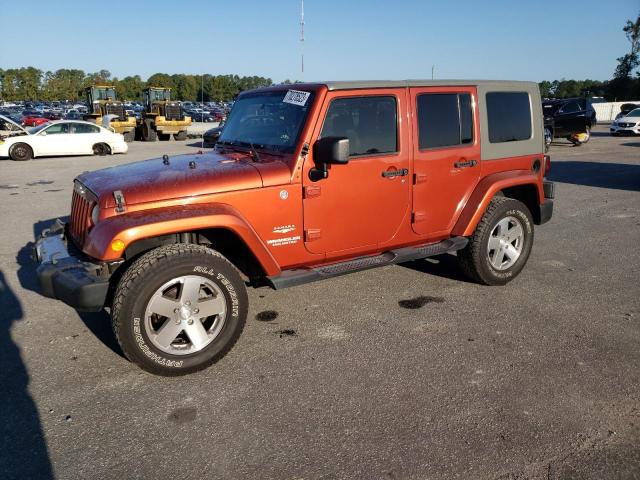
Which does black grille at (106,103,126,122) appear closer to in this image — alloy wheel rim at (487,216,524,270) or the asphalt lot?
the asphalt lot

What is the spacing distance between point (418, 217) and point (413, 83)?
1176 mm

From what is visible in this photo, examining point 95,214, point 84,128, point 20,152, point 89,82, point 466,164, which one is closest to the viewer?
point 95,214

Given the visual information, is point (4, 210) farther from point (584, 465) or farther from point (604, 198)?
point (604, 198)

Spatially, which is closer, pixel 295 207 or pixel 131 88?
→ pixel 295 207

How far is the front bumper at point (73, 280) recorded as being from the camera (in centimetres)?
317

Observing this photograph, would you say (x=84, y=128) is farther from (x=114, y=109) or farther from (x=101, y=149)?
(x=114, y=109)

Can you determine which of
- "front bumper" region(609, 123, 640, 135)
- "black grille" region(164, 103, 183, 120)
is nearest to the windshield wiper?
"black grille" region(164, 103, 183, 120)

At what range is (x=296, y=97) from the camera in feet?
13.4

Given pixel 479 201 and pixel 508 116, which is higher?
pixel 508 116

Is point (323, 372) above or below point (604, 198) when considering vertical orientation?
below

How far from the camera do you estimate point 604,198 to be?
974 cm

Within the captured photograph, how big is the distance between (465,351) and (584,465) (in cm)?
128

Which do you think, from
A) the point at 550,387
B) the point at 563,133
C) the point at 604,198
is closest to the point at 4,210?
the point at 550,387

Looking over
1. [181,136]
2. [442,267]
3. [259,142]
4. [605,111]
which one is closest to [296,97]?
[259,142]
